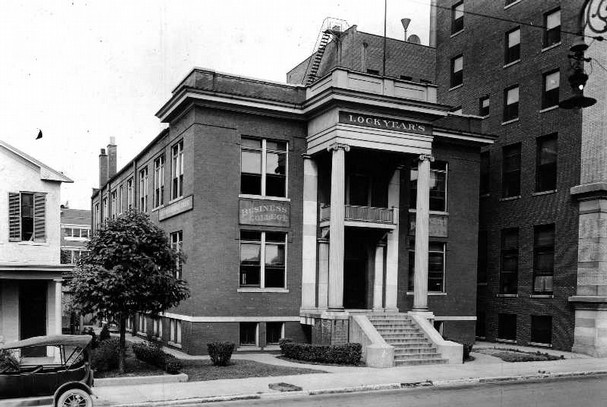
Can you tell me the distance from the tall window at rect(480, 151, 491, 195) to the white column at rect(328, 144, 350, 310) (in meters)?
12.3

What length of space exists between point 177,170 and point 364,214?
29.0 feet

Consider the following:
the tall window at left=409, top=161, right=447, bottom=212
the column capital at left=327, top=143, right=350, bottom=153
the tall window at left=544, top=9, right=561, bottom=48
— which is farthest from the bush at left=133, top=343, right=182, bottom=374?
the tall window at left=544, top=9, right=561, bottom=48

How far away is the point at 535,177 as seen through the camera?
29.6 metres

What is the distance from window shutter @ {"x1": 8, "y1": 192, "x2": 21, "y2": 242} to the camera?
21500 mm

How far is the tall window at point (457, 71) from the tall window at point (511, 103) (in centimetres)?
396

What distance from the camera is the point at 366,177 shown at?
27156 mm

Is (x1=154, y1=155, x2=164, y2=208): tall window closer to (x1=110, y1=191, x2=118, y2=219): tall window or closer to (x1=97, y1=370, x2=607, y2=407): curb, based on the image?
(x1=110, y1=191, x2=118, y2=219): tall window

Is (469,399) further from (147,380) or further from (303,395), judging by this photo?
(147,380)

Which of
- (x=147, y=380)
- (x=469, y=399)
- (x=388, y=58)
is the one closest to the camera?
(x=469, y=399)

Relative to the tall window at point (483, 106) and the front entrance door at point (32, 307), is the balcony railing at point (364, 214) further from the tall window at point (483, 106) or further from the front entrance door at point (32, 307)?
the front entrance door at point (32, 307)

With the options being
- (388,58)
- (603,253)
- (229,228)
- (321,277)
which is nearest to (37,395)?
(229,228)

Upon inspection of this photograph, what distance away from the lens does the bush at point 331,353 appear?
67.9 feet

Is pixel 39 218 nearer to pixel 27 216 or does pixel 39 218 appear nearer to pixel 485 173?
pixel 27 216

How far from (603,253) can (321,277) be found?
41.3 ft
